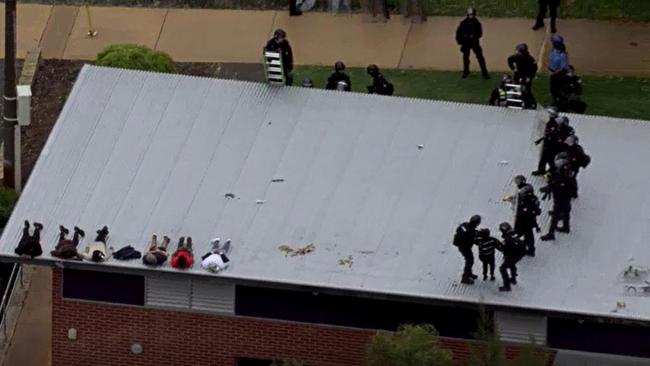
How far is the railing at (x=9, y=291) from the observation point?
35.9m

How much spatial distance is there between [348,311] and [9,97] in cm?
879

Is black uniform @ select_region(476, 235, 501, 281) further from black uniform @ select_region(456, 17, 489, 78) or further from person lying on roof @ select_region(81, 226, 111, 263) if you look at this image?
black uniform @ select_region(456, 17, 489, 78)

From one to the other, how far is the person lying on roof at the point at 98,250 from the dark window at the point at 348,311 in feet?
6.43

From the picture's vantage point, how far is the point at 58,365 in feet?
112

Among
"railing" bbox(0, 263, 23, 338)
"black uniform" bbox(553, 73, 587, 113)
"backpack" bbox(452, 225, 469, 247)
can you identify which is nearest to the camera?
"backpack" bbox(452, 225, 469, 247)

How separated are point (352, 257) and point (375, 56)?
10.2 m

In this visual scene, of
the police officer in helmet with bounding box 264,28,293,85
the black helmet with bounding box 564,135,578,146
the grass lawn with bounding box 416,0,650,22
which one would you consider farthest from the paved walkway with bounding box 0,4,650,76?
the black helmet with bounding box 564,135,578,146

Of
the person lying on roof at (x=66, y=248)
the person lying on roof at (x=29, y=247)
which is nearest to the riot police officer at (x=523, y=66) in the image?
the person lying on roof at (x=66, y=248)

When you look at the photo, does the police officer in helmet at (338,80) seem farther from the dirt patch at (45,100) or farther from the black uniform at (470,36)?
the dirt patch at (45,100)

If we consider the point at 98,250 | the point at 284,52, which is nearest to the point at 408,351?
the point at 98,250

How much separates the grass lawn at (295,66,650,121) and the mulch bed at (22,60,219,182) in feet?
7.02

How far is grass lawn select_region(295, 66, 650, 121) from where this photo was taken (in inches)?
1575

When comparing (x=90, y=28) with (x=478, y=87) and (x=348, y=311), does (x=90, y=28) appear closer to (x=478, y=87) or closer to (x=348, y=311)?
(x=478, y=87)

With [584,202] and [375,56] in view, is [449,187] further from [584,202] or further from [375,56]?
[375,56]
